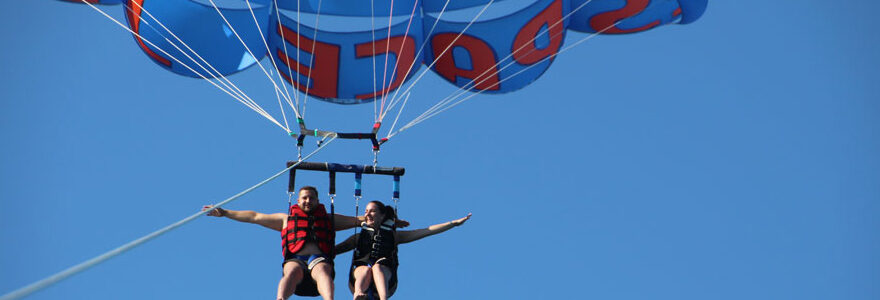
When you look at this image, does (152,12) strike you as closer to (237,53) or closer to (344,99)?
(237,53)

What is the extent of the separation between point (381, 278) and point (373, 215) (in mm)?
587

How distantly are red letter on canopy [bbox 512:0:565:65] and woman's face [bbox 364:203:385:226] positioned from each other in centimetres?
264

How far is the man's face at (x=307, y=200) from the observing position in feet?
25.5

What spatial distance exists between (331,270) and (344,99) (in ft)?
8.58

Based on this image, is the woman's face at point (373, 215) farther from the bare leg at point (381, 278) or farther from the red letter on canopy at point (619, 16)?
the red letter on canopy at point (619, 16)

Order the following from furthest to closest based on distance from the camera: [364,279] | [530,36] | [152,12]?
[530,36] < [152,12] < [364,279]

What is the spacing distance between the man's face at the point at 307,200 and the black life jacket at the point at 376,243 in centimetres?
39

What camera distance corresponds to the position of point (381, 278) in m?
7.42

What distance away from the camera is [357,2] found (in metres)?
9.67

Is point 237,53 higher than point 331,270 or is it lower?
higher

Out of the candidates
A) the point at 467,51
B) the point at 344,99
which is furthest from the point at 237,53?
the point at 467,51

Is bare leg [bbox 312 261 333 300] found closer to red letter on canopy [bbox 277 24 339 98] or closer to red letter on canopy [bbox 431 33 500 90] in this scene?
red letter on canopy [bbox 277 24 339 98]

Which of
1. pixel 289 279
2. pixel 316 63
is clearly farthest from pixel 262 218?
pixel 316 63

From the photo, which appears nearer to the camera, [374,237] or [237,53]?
[374,237]
